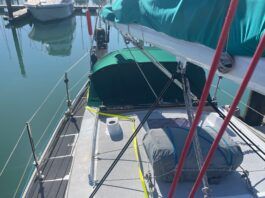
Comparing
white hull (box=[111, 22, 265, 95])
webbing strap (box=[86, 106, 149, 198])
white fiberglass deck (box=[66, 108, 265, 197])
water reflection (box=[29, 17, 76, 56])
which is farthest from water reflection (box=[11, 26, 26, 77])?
white hull (box=[111, 22, 265, 95])

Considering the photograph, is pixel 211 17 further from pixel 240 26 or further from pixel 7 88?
pixel 7 88

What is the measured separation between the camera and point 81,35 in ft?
86.8

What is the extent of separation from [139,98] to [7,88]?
1031cm

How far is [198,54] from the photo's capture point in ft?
9.82

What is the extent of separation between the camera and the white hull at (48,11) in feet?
94.3

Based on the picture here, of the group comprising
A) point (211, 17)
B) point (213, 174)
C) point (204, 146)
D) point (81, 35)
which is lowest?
point (81, 35)

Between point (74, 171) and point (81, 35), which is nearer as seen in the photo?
point (74, 171)

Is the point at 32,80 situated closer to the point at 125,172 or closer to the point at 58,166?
the point at 58,166

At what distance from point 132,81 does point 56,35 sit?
22.1m

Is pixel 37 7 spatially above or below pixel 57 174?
below

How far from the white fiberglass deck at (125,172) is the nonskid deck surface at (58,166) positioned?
17.0 inches

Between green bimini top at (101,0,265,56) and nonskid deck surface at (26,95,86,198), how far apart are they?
11.2ft

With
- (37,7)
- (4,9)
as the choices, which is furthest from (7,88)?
(4,9)

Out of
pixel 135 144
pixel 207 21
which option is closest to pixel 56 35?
pixel 135 144
